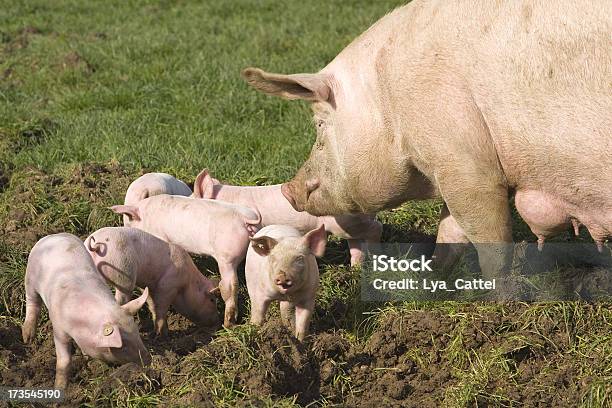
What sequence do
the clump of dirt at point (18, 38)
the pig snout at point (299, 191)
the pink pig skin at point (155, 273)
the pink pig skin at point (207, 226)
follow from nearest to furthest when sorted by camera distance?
1. the pink pig skin at point (155, 273)
2. the pink pig skin at point (207, 226)
3. the pig snout at point (299, 191)
4. the clump of dirt at point (18, 38)

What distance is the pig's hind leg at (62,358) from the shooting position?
4.58 meters

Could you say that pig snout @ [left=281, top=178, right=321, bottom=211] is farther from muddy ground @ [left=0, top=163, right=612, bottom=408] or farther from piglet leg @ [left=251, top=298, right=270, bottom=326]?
piglet leg @ [left=251, top=298, right=270, bottom=326]

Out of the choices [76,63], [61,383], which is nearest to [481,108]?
[61,383]

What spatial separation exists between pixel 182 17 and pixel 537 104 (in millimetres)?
8426

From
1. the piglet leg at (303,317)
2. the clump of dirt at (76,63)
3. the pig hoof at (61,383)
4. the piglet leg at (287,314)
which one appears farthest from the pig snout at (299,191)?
the clump of dirt at (76,63)

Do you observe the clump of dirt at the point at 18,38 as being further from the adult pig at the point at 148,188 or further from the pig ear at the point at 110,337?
the pig ear at the point at 110,337

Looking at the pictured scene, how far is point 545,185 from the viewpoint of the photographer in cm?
457

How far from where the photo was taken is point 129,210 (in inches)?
230

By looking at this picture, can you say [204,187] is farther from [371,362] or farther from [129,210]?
[371,362]

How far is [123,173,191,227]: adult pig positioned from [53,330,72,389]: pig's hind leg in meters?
1.43

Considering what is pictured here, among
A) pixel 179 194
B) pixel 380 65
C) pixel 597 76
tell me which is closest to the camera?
pixel 597 76

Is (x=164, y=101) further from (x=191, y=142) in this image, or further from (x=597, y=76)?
(x=597, y=76)

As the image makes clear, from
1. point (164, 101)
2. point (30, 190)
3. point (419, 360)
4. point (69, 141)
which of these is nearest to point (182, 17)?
point (164, 101)

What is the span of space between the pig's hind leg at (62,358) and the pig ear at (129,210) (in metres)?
1.30
